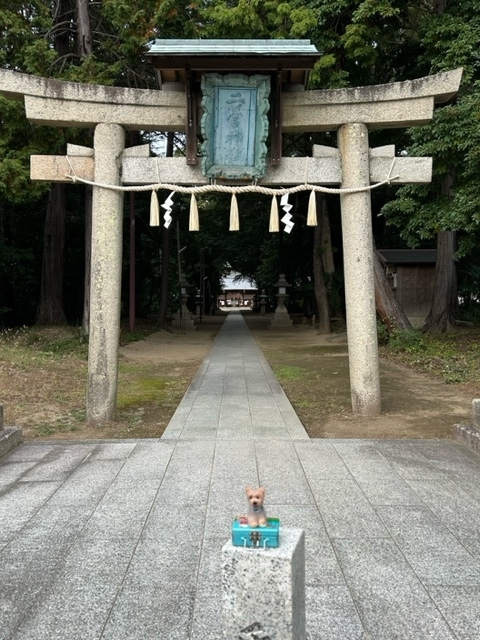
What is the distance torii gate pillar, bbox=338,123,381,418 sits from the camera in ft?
22.2

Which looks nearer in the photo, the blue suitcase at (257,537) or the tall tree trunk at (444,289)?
the blue suitcase at (257,537)

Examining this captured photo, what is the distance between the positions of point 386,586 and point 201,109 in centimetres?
581

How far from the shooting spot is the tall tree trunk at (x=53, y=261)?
62.0 ft

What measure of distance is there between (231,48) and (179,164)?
1490 mm

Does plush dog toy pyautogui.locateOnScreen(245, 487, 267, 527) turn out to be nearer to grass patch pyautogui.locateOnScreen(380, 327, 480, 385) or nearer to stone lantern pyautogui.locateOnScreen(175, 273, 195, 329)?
grass patch pyautogui.locateOnScreen(380, 327, 480, 385)

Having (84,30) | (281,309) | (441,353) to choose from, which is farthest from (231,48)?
(281,309)

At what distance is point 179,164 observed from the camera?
6.73 meters

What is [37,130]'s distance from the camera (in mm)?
12344

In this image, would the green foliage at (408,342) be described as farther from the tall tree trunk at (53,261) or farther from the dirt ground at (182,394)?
the tall tree trunk at (53,261)

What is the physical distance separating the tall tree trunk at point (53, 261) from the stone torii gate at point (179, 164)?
12.8 meters

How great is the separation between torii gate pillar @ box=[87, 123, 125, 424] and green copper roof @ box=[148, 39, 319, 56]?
1145mm

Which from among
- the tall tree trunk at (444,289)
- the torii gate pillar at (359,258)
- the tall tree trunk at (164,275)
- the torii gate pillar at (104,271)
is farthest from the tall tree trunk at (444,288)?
the torii gate pillar at (104,271)

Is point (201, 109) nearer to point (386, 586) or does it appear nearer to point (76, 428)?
point (76, 428)

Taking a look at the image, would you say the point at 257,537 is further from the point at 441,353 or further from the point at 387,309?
the point at 387,309
